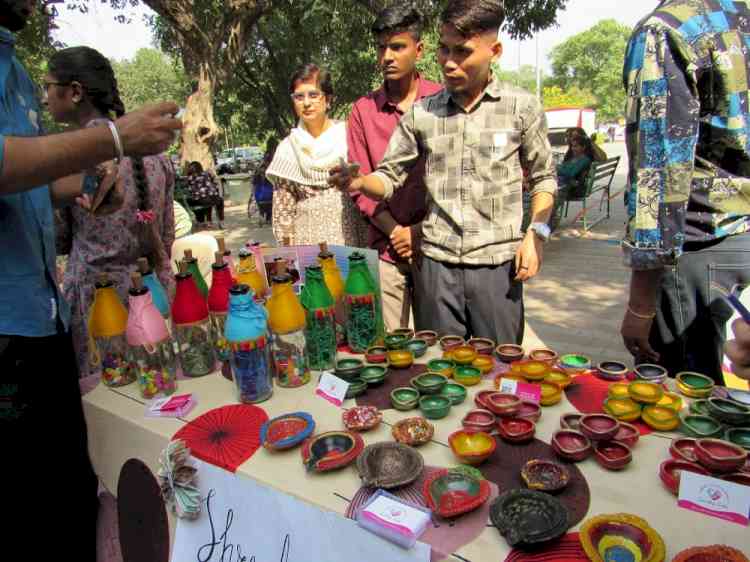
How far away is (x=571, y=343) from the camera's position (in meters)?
3.74

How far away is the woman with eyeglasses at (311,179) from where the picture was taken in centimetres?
246

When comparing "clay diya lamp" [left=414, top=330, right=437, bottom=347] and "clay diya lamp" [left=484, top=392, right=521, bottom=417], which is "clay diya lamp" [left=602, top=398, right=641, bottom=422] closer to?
"clay diya lamp" [left=484, top=392, right=521, bottom=417]

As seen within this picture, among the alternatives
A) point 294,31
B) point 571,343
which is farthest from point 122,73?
point 571,343

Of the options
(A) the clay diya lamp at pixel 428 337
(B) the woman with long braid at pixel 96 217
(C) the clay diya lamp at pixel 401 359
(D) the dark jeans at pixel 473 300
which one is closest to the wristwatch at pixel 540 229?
(D) the dark jeans at pixel 473 300

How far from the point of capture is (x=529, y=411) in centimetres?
118

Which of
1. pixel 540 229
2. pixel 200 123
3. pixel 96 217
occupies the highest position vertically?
pixel 200 123

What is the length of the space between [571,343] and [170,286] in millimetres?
2829

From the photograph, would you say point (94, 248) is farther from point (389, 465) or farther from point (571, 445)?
point (571, 445)

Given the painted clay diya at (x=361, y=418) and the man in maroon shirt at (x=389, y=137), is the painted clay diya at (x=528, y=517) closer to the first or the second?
the painted clay diya at (x=361, y=418)

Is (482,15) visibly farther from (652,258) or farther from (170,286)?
(170,286)

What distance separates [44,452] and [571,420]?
130 centimetres

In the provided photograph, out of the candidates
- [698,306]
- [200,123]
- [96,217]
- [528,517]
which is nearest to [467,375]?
[528,517]

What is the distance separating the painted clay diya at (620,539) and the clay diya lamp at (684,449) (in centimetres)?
21

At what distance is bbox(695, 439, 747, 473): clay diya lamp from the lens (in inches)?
36.1
